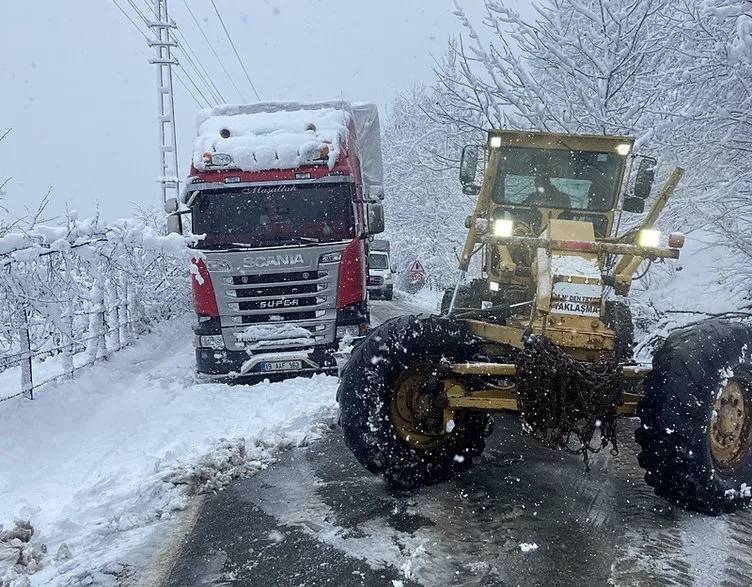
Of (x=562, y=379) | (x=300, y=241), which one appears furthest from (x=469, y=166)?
(x=562, y=379)

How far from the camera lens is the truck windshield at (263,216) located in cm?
822

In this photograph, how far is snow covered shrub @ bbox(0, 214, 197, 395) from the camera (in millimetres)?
6570

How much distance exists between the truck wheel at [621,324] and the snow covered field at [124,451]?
265 cm

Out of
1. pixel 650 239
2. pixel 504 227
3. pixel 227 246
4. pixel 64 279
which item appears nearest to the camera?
pixel 650 239

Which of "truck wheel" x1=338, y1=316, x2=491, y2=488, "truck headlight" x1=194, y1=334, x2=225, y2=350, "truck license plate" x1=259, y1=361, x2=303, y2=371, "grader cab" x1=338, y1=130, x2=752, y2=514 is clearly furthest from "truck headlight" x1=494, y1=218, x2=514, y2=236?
"truck headlight" x1=194, y1=334, x2=225, y2=350

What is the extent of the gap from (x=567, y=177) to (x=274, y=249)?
354 cm

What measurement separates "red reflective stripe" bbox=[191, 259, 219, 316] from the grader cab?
3494 millimetres

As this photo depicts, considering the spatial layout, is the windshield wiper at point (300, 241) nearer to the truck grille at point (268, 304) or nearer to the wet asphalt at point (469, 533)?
the truck grille at point (268, 304)

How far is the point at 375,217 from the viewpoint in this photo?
899 cm

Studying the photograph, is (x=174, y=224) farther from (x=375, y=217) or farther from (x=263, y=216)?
(x=375, y=217)

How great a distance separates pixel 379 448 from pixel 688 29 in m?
7.55

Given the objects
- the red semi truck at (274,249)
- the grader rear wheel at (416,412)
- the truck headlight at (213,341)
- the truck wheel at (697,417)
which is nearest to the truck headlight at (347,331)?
the red semi truck at (274,249)

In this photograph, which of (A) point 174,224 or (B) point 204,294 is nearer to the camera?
(B) point 204,294

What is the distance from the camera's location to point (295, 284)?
8094 mm
